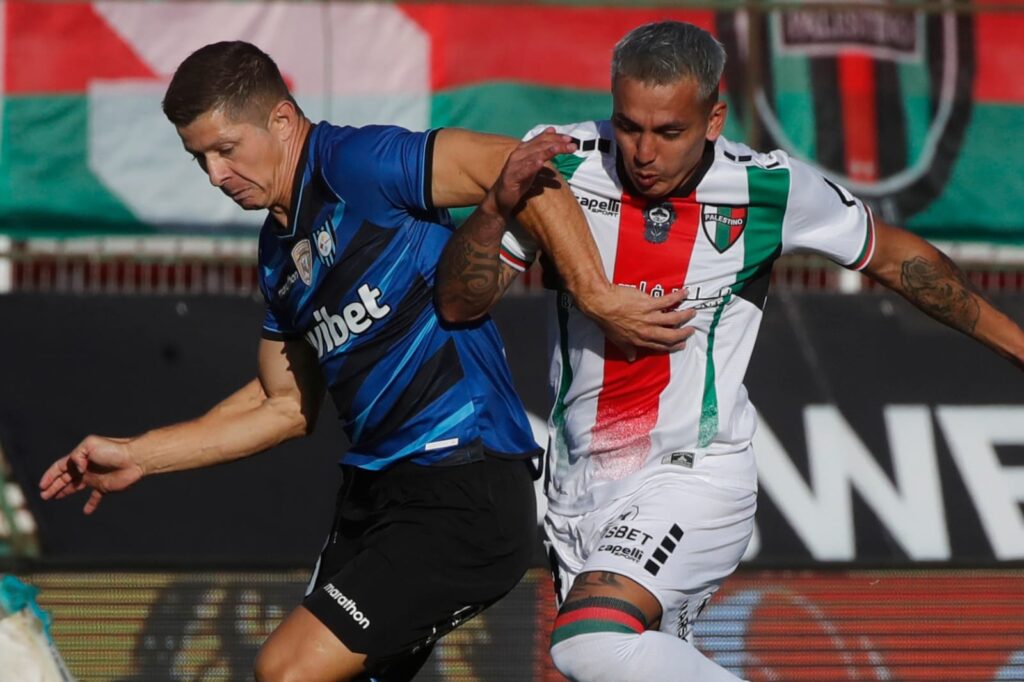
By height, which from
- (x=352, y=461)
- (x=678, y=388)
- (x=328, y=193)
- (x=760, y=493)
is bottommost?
(x=760, y=493)

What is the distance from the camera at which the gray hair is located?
13.3ft

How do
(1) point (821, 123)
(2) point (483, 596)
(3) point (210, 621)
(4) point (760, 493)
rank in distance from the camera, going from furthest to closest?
(1) point (821, 123) < (4) point (760, 493) < (3) point (210, 621) < (2) point (483, 596)

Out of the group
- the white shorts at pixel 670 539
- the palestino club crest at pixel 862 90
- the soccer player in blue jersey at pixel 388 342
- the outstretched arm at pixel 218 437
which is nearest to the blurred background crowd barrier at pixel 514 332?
the palestino club crest at pixel 862 90

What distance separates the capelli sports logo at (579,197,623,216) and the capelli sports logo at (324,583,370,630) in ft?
4.26

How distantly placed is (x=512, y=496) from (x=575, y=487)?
0.26m

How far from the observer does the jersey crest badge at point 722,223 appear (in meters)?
4.37

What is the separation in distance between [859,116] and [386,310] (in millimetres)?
5238

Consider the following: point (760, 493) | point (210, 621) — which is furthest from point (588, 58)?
point (210, 621)

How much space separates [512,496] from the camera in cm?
434

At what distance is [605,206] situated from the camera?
4.38m

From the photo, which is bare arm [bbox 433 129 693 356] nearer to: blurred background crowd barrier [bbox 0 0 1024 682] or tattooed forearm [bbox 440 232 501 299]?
tattooed forearm [bbox 440 232 501 299]

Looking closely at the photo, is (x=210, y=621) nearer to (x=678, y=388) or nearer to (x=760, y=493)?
(x=678, y=388)

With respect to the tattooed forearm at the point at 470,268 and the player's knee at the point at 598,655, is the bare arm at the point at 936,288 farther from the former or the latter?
the player's knee at the point at 598,655

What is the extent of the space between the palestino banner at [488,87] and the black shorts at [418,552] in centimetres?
445
